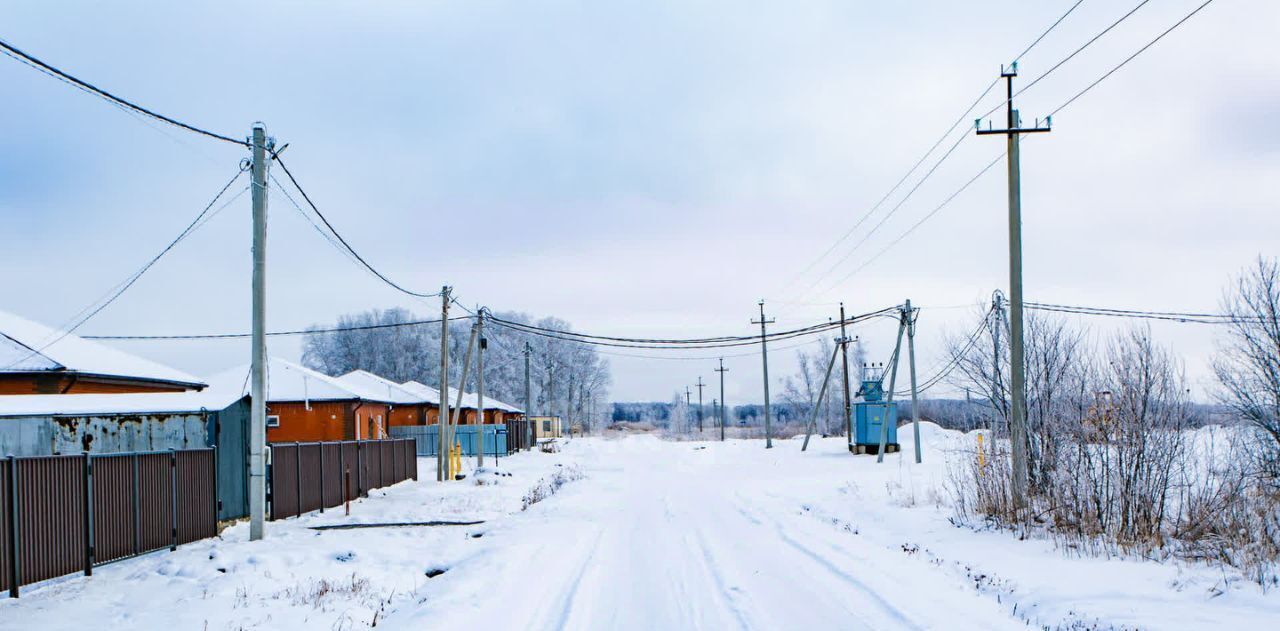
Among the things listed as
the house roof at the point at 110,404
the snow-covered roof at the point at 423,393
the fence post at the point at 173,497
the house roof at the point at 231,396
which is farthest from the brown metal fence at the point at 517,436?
the fence post at the point at 173,497

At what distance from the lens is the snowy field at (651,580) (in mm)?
7969

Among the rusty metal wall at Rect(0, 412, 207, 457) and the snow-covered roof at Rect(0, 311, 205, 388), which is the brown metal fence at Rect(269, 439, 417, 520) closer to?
the rusty metal wall at Rect(0, 412, 207, 457)

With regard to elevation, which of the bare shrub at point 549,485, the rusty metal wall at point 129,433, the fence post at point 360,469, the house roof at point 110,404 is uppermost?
the house roof at point 110,404

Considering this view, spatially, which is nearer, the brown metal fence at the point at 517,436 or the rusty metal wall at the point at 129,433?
the rusty metal wall at the point at 129,433

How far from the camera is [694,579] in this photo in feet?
32.3

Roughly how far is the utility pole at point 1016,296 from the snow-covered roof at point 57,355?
24391mm

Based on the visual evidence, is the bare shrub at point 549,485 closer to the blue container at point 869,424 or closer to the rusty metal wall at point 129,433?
the rusty metal wall at point 129,433

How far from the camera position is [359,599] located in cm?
962

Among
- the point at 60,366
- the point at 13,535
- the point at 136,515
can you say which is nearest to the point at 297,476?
the point at 136,515

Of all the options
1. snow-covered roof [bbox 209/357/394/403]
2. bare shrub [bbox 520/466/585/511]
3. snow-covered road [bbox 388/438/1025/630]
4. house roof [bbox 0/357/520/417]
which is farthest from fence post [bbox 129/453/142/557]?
snow-covered roof [bbox 209/357/394/403]

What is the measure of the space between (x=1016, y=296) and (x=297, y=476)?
1451 centimetres

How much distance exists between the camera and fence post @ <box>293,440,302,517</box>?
1806 centimetres

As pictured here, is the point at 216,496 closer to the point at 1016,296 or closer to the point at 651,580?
the point at 651,580

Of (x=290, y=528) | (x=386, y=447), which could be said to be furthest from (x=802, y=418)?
(x=290, y=528)
